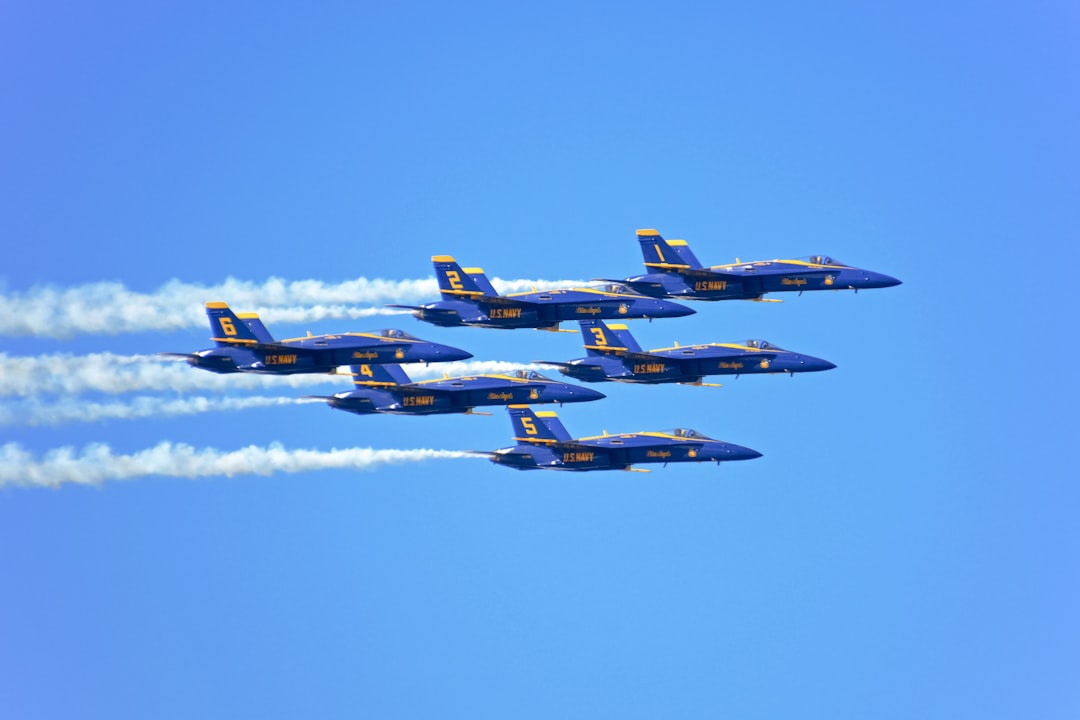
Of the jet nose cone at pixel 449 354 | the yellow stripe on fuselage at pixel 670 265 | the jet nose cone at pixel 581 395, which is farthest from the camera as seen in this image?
the jet nose cone at pixel 581 395

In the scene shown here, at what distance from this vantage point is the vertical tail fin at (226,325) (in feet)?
450

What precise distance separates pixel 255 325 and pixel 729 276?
30.5 m

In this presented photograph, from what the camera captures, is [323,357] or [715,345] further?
[715,345]

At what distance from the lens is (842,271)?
5950 inches

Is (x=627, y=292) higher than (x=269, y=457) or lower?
higher

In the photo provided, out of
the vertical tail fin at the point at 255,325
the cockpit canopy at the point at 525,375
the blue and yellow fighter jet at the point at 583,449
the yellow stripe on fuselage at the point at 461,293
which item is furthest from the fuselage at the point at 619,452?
the vertical tail fin at the point at 255,325

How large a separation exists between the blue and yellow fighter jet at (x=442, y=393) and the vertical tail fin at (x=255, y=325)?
6.40 meters

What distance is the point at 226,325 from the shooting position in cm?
13738

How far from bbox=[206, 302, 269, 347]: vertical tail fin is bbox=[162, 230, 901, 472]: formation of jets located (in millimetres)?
5710

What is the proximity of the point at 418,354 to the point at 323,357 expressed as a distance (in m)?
5.95

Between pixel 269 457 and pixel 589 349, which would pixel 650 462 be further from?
pixel 269 457

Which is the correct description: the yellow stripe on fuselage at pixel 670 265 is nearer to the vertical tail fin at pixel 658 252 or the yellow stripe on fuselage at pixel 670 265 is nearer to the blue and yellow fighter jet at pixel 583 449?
the vertical tail fin at pixel 658 252

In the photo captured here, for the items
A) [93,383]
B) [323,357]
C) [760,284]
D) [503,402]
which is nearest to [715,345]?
[760,284]

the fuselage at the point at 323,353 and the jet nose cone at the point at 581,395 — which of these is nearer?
the fuselage at the point at 323,353
